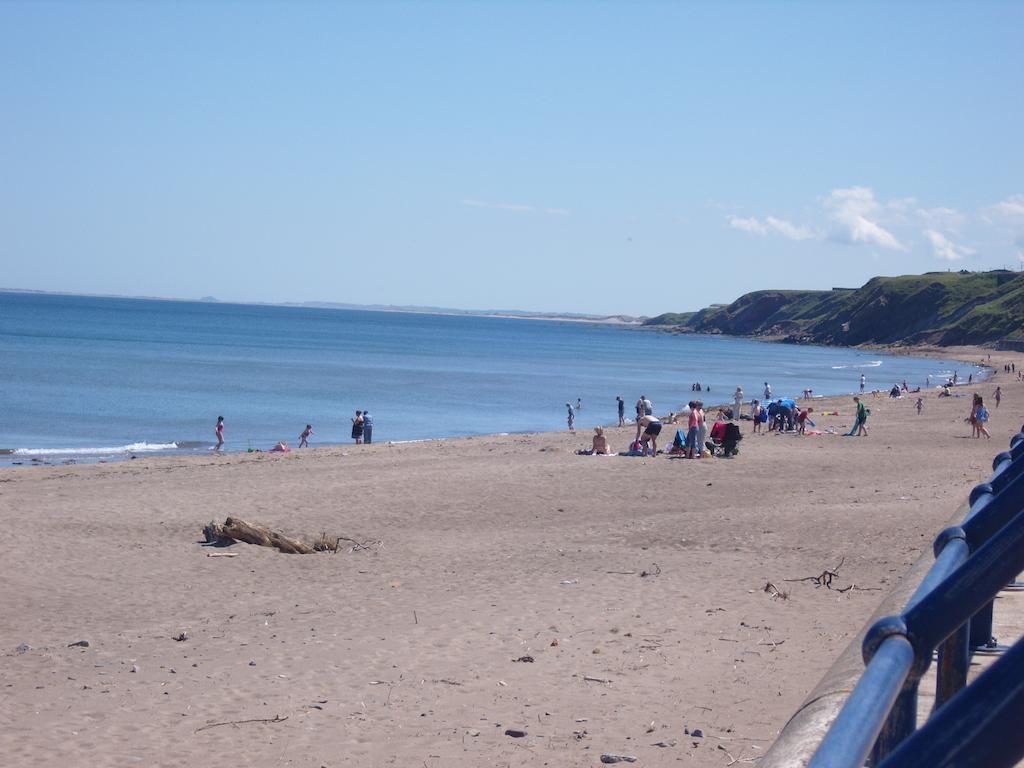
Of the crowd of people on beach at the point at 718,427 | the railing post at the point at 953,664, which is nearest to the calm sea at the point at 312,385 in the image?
the crowd of people on beach at the point at 718,427

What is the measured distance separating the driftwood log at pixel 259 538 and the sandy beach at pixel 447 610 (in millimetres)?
248

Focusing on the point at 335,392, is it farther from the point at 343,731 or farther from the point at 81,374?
the point at 343,731

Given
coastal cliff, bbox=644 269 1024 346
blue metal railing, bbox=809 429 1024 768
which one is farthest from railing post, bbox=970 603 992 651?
coastal cliff, bbox=644 269 1024 346

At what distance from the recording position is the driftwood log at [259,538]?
1407cm

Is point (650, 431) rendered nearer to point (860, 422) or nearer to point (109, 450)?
point (860, 422)

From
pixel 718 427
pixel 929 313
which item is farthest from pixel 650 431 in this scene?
pixel 929 313

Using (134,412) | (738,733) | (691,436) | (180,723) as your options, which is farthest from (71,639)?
(134,412)

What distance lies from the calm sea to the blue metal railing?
30.1 meters

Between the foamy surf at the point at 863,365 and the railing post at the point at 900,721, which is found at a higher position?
the railing post at the point at 900,721

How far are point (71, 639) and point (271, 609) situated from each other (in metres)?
1.95

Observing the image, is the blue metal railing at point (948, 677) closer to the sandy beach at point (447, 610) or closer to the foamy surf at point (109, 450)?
the sandy beach at point (447, 610)

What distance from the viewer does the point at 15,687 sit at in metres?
8.66

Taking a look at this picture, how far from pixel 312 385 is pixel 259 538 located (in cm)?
4534

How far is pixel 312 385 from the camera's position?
58969 mm
